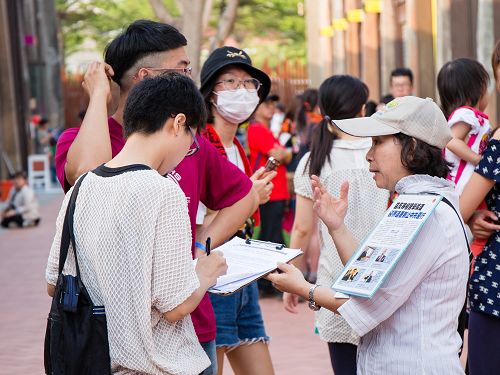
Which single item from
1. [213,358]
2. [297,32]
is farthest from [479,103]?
[297,32]

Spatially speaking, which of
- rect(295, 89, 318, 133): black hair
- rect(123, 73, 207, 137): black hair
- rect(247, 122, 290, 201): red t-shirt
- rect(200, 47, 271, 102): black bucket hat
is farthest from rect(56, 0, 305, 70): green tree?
rect(123, 73, 207, 137): black hair

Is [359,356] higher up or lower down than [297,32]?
higher up

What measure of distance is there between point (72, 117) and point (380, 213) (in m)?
42.4

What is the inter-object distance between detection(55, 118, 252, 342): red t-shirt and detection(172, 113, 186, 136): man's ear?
0.57 meters

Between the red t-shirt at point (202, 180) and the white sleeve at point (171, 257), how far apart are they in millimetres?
717

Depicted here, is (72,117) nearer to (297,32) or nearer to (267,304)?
(297,32)

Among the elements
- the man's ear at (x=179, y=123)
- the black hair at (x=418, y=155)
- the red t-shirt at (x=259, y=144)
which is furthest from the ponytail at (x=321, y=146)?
the red t-shirt at (x=259, y=144)

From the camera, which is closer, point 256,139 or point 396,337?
point 396,337

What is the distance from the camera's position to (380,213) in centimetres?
536

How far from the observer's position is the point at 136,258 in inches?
129

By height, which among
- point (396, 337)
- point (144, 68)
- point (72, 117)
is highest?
point (144, 68)

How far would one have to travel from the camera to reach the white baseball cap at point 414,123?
369 centimetres

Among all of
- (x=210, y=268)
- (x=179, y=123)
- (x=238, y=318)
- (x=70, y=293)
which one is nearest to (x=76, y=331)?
(x=70, y=293)

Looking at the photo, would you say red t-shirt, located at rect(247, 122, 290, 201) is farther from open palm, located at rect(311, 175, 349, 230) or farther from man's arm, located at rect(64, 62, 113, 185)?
man's arm, located at rect(64, 62, 113, 185)
